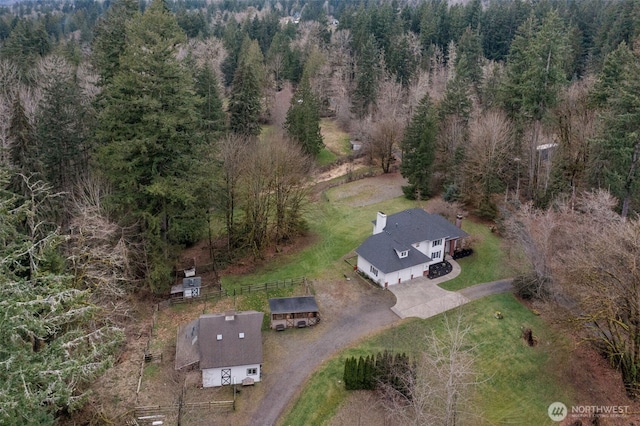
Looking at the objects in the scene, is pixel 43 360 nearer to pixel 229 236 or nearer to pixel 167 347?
pixel 167 347

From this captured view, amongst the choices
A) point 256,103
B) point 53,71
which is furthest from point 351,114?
point 53,71

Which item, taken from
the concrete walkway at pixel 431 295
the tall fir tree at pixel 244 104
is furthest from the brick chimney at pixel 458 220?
the tall fir tree at pixel 244 104

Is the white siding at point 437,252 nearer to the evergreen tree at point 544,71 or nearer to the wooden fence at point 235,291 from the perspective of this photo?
the wooden fence at point 235,291

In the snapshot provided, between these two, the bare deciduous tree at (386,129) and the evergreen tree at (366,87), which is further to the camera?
the evergreen tree at (366,87)

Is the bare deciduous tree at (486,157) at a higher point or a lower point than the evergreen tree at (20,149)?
lower

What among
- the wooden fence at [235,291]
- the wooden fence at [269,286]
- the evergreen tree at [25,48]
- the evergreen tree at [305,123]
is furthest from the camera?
the evergreen tree at [25,48]

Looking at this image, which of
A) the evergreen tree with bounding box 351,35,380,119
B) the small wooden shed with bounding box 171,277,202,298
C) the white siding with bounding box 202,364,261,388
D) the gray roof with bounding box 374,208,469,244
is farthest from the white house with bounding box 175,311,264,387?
the evergreen tree with bounding box 351,35,380,119

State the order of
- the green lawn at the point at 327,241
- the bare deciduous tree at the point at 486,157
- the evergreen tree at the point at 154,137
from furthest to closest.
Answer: the bare deciduous tree at the point at 486,157 → the green lawn at the point at 327,241 → the evergreen tree at the point at 154,137
